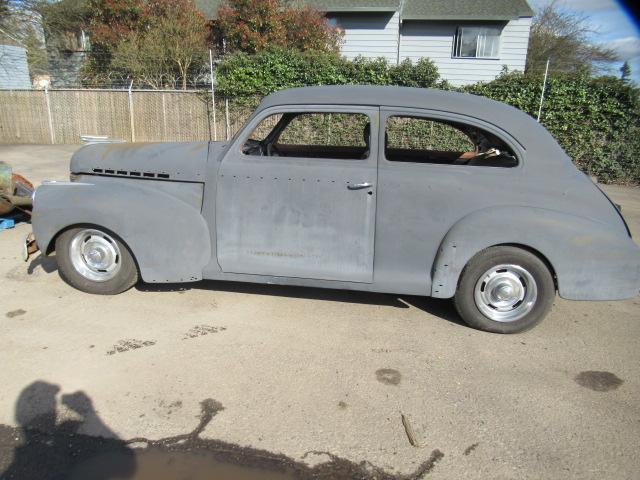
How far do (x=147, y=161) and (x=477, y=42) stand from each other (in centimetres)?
1769

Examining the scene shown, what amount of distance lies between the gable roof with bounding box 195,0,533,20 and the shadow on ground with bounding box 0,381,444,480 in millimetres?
18409

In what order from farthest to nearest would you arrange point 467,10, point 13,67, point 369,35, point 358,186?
point 13,67, point 369,35, point 467,10, point 358,186

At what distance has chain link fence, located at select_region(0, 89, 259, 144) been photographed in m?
13.6

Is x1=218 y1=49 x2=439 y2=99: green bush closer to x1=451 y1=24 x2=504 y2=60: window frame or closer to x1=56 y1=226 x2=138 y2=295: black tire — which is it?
x1=451 y1=24 x2=504 y2=60: window frame

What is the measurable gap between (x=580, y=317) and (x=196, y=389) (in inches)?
137

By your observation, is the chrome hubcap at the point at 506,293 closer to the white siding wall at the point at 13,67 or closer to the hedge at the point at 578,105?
the hedge at the point at 578,105

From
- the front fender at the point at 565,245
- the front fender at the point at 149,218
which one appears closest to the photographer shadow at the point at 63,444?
the front fender at the point at 149,218

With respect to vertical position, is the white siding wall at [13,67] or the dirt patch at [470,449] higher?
the white siding wall at [13,67]

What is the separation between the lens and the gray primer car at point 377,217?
146 inches

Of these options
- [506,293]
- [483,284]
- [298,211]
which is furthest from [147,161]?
[506,293]

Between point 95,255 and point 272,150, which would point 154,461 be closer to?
point 95,255

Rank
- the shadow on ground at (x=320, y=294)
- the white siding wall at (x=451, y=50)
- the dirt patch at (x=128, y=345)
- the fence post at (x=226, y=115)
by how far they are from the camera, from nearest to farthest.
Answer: the dirt patch at (x=128, y=345) < the shadow on ground at (x=320, y=294) < the fence post at (x=226, y=115) < the white siding wall at (x=451, y=50)

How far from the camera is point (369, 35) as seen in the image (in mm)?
18906

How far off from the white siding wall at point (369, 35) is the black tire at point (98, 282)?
16531mm
